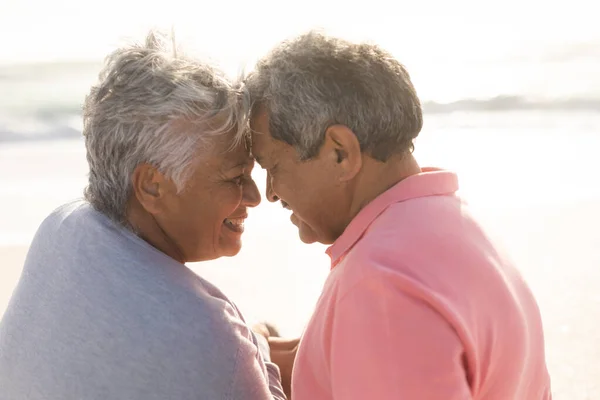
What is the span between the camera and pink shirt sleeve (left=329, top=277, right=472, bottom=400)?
1645 millimetres

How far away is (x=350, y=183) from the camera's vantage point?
1957mm

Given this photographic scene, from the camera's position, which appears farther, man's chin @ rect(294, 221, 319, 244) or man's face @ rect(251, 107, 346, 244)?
man's chin @ rect(294, 221, 319, 244)

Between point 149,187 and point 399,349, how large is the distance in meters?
0.80

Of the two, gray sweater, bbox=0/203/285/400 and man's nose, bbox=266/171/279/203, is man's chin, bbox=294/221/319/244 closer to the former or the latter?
man's nose, bbox=266/171/279/203

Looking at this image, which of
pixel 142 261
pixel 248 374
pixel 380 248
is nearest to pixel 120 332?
pixel 142 261

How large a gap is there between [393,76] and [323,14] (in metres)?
8.55

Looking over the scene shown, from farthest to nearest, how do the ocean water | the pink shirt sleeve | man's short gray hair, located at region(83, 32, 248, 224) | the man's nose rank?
the ocean water
the man's nose
man's short gray hair, located at region(83, 32, 248, 224)
the pink shirt sleeve

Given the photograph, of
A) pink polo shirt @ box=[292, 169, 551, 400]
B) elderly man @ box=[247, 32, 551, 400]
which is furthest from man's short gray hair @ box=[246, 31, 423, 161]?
pink polo shirt @ box=[292, 169, 551, 400]

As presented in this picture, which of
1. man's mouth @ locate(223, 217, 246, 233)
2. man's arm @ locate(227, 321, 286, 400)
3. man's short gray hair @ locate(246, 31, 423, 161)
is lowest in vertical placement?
man's arm @ locate(227, 321, 286, 400)

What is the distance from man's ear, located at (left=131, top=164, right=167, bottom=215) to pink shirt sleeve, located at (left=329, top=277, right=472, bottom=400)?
667mm

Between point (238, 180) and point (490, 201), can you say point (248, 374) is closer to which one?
point (238, 180)

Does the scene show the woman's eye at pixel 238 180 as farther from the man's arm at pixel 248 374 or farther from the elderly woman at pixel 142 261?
the man's arm at pixel 248 374

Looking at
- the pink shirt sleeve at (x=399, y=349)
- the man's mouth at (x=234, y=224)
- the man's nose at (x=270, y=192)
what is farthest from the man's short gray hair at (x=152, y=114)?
the pink shirt sleeve at (x=399, y=349)

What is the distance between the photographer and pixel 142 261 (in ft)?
6.56
